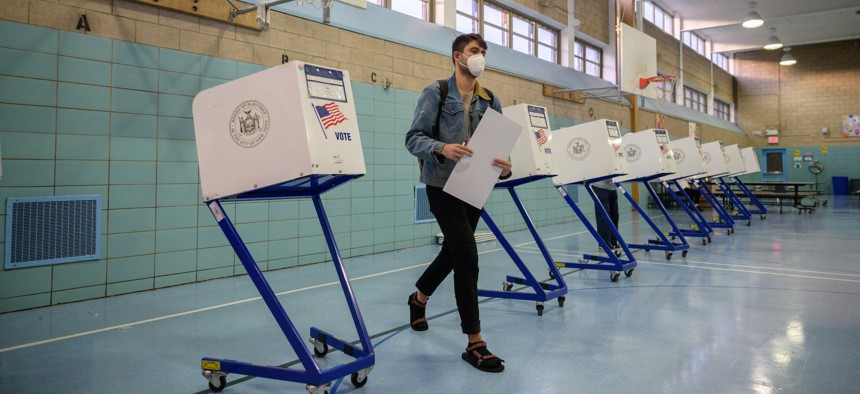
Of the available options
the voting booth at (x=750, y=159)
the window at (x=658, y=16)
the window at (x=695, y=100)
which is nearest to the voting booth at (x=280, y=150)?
the voting booth at (x=750, y=159)

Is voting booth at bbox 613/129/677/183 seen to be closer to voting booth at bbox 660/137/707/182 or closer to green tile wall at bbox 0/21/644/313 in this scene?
voting booth at bbox 660/137/707/182

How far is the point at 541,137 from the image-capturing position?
333 cm

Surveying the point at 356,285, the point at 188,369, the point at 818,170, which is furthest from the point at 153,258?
the point at 818,170

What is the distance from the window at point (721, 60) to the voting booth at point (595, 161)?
16736 millimetres

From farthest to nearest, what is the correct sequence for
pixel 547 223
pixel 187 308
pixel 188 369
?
pixel 547 223 < pixel 187 308 < pixel 188 369

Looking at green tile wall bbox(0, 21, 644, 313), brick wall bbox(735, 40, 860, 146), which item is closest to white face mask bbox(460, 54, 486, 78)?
green tile wall bbox(0, 21, 644, 313)

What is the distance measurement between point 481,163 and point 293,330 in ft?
3.22

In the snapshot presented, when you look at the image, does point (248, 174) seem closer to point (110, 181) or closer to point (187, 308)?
point (187, 308)

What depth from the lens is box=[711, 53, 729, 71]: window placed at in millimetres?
18922

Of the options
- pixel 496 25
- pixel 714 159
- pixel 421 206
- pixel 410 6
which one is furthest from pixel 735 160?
pixel 410 6

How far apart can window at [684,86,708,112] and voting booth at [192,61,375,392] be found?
16616 millimetres

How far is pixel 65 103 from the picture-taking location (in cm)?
339

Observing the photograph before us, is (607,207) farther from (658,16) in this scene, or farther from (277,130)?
(658,16)

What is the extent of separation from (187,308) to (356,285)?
117 centimetres
